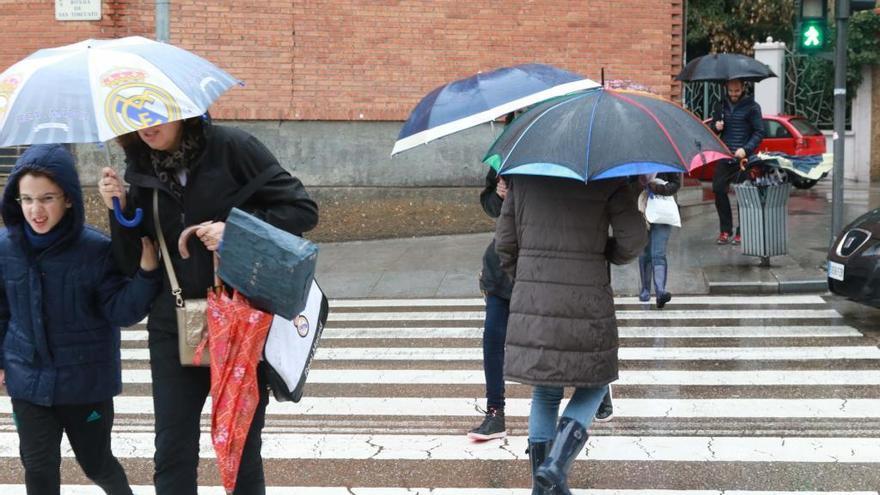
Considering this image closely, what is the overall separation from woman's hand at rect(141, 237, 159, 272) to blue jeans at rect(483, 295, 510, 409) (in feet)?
7.34

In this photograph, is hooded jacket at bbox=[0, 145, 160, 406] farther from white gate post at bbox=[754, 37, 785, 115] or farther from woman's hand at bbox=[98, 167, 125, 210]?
white gate post at bbox=[754, 37, 785, 115]

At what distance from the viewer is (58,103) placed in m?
3.47

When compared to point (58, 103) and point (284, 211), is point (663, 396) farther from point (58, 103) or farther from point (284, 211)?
point (58, 103)

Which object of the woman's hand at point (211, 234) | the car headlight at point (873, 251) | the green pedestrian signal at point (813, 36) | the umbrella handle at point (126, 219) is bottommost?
the car headlight at point (873, 251)

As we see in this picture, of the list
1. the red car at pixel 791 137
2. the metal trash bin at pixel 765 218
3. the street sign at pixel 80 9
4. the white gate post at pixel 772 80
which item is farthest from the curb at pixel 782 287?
the white gate post at pixel 772 80

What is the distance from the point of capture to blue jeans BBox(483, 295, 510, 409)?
5.57 m

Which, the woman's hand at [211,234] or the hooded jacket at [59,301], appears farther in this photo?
the hooded jacket at [59,301]

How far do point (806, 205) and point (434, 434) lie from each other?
13167mm

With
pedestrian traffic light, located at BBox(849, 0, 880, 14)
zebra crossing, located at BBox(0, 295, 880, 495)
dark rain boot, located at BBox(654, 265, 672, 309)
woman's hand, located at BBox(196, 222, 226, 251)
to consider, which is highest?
pedestrian traffic light, located at BBox(849, 0, 880, 14)

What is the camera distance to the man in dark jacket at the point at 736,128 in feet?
40.4

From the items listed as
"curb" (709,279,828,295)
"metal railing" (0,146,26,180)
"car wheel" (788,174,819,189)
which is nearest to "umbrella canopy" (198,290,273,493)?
"curb" (709,279,828,295)

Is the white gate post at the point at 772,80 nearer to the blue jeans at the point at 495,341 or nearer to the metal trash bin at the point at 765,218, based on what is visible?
the metal trash bin at the point at 765,218

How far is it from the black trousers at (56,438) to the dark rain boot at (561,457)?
1.72m

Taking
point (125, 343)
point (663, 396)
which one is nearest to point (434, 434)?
point (663, 396)
